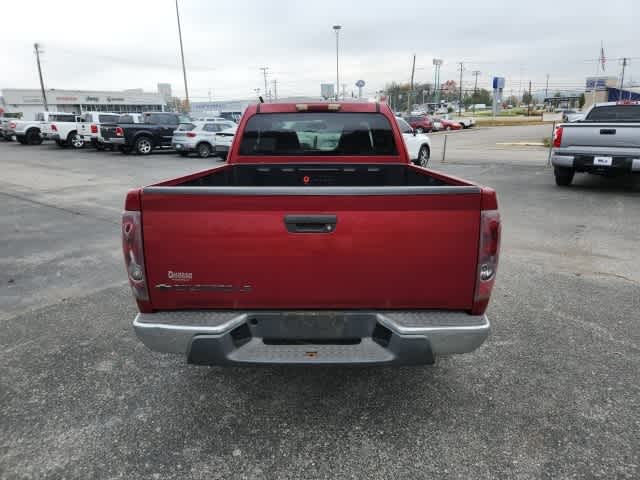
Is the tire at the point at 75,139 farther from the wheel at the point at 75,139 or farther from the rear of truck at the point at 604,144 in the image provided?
the rear of truck at the point at 604,144

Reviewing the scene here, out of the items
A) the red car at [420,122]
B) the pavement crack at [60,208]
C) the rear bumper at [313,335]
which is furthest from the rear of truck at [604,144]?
the red car at [420,122]

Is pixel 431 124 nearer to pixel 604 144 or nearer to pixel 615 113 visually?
pixel 615 113

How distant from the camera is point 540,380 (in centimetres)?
331

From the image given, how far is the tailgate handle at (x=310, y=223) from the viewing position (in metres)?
2.48

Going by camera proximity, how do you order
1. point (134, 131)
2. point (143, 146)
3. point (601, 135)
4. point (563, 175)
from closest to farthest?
point (601, 135) < point (563, 175) < point (134, 131) < point (143, 146)

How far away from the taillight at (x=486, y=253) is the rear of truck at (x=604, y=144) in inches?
334

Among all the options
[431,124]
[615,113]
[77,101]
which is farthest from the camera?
[77,101]

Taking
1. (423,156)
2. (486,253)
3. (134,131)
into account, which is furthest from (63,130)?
(486,253)

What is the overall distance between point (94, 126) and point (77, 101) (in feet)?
242

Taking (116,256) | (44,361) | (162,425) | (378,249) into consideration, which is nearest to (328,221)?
(378,249)

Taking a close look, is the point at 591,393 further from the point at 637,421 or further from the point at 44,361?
the point at 44,361

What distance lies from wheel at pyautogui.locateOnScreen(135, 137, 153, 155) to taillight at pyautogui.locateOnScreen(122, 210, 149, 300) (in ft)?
68.2

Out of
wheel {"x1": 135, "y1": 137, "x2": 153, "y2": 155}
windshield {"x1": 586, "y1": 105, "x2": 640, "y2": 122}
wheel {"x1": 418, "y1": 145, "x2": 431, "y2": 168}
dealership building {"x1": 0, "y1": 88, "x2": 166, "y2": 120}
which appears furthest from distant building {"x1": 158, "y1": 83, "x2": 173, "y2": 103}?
windshield {"x1": 586, "y1": 105, "x2": 640, "y2": 122}

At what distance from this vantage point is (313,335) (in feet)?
8.74
